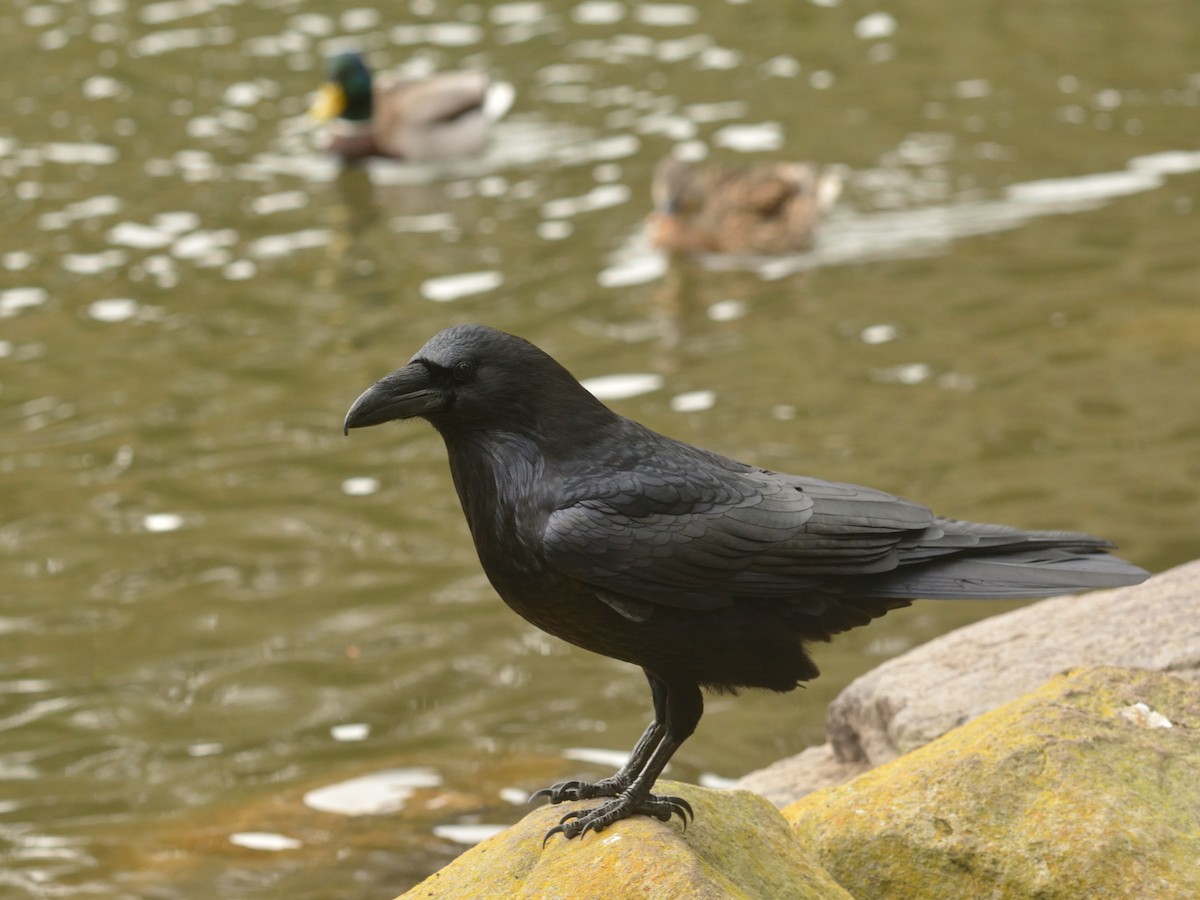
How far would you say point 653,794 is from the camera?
421cm

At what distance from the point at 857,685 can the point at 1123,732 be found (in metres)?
1.66

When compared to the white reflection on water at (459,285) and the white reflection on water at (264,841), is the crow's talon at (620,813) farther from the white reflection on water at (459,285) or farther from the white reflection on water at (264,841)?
the white reflection on water at (459,285)

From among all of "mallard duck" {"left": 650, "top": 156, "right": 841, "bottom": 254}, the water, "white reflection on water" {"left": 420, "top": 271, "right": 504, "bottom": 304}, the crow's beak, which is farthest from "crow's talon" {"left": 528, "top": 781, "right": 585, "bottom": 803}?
"mallard duck" {"left": 650, "top": 156, "right": 841, "bottom": 254}

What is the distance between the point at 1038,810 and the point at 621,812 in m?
1.09

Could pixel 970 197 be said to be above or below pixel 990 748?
below

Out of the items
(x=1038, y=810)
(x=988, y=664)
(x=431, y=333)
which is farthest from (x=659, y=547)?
(x=431, y=333)

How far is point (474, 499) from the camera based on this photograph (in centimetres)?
410

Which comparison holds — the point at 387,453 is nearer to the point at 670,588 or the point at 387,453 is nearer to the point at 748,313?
the point at 748,313

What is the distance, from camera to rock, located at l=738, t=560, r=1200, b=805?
5.59 m

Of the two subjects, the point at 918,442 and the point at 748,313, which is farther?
the point at 748,313

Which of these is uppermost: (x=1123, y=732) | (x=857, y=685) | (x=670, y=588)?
(x=670, y=588)

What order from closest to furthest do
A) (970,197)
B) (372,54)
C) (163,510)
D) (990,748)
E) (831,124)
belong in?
(990,748) → (163,510) → (970,197) → (831,124) → (372,54)

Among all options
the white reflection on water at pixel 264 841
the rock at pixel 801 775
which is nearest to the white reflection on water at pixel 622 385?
the rock at pixel 801 775

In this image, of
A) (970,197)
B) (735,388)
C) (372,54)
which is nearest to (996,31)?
(970,197)
